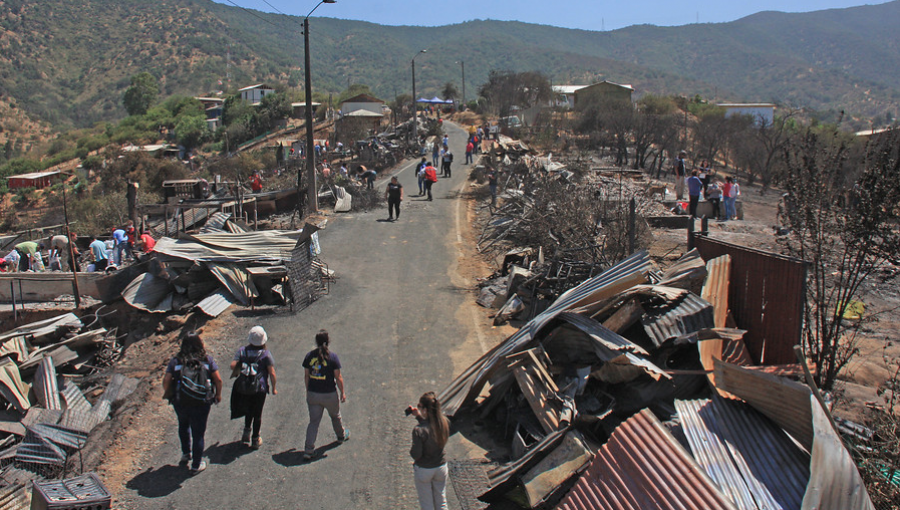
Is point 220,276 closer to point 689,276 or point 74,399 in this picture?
point 74,399

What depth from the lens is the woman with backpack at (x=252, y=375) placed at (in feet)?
20.9

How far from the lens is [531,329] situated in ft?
24.3

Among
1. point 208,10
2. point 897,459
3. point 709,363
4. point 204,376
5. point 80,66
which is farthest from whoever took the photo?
point 208,10

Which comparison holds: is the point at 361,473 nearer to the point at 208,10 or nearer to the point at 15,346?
the point at 15,346

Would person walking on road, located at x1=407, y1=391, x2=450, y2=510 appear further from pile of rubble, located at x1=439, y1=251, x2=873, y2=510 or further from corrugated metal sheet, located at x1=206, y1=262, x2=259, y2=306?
corrugated metal sheet, located at x1=206, y1=262, x2=259, y2=306

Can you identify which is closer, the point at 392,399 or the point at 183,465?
the point at 183,465

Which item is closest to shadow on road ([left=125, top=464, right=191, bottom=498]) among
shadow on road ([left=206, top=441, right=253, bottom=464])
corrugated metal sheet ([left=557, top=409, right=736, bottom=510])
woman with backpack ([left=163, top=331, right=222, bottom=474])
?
woman with backpack ([left=163, top=331, right=222, bottom=474])

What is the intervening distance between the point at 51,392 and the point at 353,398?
547cm

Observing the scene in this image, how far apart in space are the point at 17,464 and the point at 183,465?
2.90 m

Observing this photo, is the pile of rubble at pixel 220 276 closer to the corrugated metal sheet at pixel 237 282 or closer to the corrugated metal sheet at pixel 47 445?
the corrugated metal sheet at pixel 237 282

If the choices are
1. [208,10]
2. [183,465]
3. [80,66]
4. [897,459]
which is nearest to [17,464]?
[183,465]

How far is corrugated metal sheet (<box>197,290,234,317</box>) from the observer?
1099 cm

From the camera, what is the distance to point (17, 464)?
7.78m

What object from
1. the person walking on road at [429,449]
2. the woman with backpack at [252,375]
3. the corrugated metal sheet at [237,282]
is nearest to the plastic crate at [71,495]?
the woman with backpack at [252,375]
